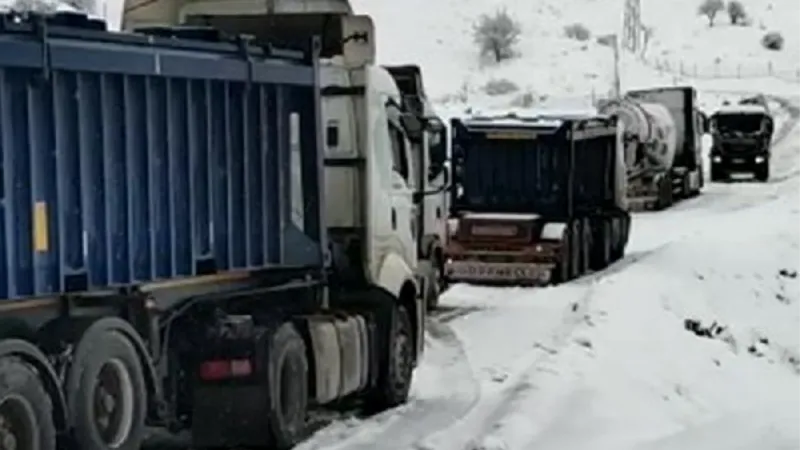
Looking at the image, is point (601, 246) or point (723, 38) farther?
point (723, 38)

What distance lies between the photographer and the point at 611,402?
53.2ft

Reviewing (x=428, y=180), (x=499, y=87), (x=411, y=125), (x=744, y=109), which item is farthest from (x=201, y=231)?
(x=499, y=87)

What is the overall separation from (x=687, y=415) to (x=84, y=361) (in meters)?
8.18

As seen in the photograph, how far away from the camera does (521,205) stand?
28.7 metres

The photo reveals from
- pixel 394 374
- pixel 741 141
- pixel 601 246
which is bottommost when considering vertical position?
pixel 394 374

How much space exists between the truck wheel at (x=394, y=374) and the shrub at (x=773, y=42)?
77032 millimetres

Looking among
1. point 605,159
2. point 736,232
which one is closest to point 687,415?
point 605,159

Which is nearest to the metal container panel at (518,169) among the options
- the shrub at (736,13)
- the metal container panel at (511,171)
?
the metal container panel at (511,171)

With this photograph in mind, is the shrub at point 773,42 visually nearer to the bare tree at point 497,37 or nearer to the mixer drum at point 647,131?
the bare tree at point 497,37

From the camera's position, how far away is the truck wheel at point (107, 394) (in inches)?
433

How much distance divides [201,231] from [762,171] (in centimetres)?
4579

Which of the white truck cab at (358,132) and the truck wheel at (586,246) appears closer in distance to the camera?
the white truck cab at (358,132)

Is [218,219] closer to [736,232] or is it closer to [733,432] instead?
[733,432]

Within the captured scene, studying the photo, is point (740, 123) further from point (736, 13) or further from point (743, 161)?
point (736, 13)
